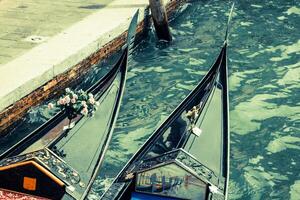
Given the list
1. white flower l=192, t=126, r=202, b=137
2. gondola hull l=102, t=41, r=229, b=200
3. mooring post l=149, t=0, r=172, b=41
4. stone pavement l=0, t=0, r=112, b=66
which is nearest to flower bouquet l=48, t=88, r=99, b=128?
gondola hull l=102, t=41, r=229, b=200

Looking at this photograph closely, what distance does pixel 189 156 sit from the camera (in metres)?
5.14

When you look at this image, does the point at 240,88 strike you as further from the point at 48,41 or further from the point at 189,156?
the point at 189,156

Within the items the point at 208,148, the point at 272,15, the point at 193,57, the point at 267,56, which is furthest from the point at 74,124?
the point at 272,15

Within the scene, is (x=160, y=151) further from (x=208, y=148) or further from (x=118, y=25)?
(x=118, y=25)

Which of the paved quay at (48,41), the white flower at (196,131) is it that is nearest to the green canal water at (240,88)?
the paved quay at (48,41)

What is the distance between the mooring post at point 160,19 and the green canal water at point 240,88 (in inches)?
9.4

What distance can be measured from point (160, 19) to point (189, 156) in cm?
573

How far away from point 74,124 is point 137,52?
182 inches

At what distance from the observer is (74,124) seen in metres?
6.14

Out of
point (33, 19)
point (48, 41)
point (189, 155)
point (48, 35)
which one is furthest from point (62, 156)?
point (33, 19)

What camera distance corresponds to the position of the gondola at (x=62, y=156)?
4.96 meters

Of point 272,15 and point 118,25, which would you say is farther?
point 272,15

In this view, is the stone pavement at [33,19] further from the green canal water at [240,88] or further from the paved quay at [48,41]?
the green canal water at [240,88]

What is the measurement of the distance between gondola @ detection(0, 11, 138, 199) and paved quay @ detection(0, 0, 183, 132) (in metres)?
1.28
